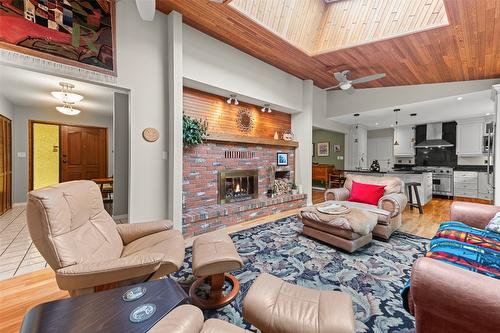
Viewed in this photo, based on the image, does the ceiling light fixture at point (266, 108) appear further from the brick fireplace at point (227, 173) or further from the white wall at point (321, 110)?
the white wall at point (321, 110)

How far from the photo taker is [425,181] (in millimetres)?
5207

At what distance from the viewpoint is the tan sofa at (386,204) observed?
9.69 ft

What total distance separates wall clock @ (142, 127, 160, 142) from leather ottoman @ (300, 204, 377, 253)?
7.84ft

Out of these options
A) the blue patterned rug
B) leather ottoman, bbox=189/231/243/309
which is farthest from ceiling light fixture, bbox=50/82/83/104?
leather ottoman, bbox=189/231/243/309

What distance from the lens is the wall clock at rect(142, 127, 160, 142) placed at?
2.94 m

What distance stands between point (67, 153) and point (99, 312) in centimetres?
650

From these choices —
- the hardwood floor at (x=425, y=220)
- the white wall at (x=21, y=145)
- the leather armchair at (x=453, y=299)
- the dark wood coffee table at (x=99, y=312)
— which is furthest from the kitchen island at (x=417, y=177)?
the white wall at (x=21, y=145)

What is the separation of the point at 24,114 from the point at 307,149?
21.7ft

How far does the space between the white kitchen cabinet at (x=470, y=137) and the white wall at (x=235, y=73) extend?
528 cm

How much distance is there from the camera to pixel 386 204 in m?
3.14

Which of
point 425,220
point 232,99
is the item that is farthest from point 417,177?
point 232,99

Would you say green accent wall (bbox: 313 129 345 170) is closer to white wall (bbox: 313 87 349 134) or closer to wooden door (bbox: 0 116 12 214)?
white wall (bbox: 313 87 349 134)

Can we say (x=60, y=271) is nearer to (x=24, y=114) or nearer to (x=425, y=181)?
Answer: (x=24, y=114)

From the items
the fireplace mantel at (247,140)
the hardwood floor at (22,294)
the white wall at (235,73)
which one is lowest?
the hardwood floor at (22,294)
